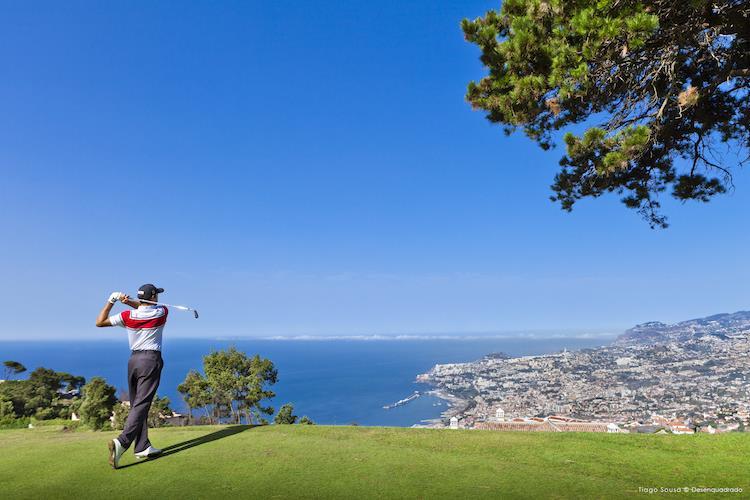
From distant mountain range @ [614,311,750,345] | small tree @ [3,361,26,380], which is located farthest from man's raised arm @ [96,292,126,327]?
distant mountain range @ [614,311,750,345]

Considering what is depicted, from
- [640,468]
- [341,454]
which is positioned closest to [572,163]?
[640,468]

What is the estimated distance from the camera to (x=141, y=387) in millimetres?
4918

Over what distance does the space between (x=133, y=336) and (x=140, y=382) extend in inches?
22.1

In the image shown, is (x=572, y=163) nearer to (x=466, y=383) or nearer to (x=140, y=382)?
(x=140, y=382)

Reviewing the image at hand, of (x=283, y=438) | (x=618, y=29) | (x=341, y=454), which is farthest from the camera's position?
(x=283, y=438)

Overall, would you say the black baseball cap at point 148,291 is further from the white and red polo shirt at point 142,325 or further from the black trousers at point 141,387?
the black trousers at point 141,387

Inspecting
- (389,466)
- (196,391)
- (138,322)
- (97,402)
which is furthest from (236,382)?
(389,466)

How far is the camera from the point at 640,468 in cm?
414

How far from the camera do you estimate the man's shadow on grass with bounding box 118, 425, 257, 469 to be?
4851 mm

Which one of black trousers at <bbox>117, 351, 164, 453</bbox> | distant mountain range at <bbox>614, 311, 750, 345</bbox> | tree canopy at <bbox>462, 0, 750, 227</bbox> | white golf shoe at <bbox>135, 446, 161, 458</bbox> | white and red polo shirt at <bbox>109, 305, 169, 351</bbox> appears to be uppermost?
tree canopy at <bbox>462, 0, 750, 227</bbox>

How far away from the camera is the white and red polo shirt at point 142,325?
194 inches

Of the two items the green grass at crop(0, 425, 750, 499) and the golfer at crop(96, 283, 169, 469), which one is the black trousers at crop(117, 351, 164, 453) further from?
the green grass at crop(0, 425, 750, 499)

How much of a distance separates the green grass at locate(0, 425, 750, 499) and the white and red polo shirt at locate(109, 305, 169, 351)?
4.29ft

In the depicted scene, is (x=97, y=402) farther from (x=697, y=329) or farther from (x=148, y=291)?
(x=697, y=329)
